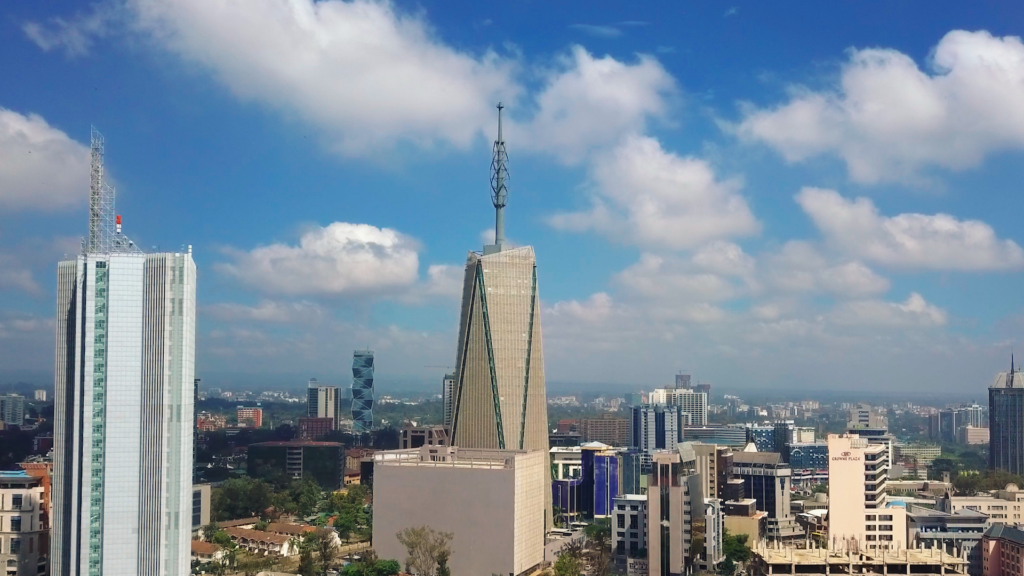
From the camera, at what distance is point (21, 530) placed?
35.6 metres

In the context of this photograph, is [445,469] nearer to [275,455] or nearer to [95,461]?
[95,461]

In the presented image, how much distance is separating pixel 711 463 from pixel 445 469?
2775 cm

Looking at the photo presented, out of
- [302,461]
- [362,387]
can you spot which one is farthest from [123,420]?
[362,387]

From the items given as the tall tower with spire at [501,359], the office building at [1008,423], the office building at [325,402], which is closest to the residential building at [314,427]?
the office building at [325,402]

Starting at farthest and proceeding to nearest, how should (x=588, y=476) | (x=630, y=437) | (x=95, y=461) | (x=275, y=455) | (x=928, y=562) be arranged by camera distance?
(x=630, y=437), (x=275, y=455), (x=588, y=476), (x=928, y=562), (x=95, y=461)

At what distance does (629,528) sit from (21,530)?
1050 inches

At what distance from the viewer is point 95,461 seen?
30.2 meters

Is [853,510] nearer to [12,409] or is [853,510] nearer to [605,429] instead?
[12,409]

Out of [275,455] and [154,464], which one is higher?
[154,464]

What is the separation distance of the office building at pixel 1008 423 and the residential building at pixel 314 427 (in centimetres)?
7852

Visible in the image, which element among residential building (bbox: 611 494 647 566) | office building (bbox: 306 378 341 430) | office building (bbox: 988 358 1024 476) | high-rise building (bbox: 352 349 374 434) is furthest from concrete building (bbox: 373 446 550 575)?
office building (bbox: 306 378 341 430)

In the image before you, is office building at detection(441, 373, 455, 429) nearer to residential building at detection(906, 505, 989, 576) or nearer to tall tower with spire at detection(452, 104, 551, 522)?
tall tower with spire at detection(452, 104, 551, 522)

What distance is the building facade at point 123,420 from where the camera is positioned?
30.1m

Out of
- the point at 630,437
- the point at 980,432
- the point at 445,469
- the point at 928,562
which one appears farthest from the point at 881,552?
the point at 980,432
